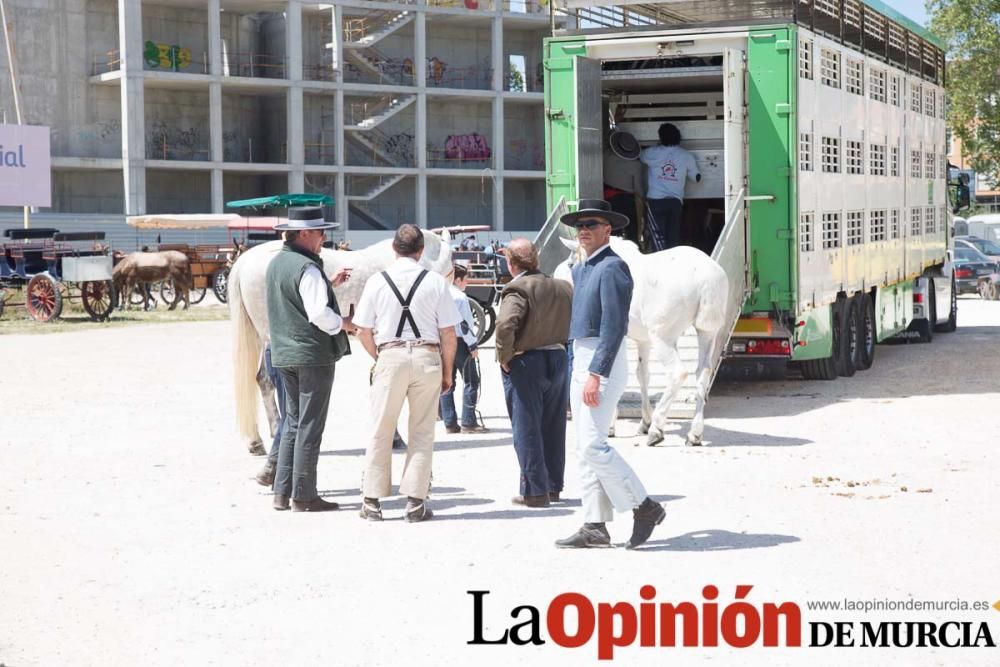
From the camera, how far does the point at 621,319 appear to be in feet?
27.3

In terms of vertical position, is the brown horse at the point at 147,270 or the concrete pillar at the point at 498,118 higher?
the concrete pillar at the point at 498,118

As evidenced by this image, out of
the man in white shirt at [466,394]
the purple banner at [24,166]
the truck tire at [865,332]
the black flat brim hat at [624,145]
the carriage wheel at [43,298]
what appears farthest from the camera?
the purple banner at [24,166]

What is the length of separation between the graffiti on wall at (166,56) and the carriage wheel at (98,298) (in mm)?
32800

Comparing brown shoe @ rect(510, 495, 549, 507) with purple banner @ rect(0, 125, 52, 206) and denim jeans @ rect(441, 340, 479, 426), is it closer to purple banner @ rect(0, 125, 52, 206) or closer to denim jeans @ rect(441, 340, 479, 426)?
denim jeans @ rect(441, 340, 479, 426)

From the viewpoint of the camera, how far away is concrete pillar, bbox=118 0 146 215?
5984 centimetres

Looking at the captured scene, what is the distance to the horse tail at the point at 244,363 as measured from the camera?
39.0ft

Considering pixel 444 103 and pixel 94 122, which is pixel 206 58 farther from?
pixel 444 103

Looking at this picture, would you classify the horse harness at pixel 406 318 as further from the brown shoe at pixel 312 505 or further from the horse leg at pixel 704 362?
the horse leg at pixel 704 362

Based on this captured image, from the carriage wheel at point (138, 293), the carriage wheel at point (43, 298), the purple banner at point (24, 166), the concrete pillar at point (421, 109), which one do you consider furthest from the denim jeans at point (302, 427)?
the concrete pillar at point (421, 109)

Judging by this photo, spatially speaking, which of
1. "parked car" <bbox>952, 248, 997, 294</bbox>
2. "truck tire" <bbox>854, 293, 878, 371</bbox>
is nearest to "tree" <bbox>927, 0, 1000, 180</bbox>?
"parked car" <bbox>952, 248, 997, 294</bbox>

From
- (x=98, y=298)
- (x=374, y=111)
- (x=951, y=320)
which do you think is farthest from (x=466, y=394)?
(x=374, y=111)

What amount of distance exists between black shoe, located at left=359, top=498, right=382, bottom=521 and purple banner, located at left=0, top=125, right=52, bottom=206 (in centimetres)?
2898

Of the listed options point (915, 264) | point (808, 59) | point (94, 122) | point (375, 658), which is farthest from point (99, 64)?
point (375, 658)

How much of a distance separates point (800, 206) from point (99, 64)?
51.9 metres
